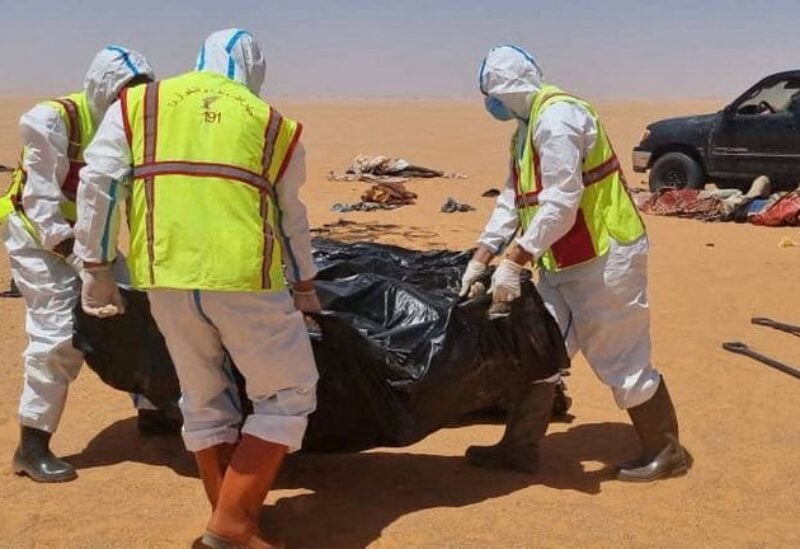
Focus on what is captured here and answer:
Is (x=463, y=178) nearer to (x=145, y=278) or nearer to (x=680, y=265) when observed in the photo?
(x=680, y=265)

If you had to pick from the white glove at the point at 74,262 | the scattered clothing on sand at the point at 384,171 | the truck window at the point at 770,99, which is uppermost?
the white glove at the point at 74,262

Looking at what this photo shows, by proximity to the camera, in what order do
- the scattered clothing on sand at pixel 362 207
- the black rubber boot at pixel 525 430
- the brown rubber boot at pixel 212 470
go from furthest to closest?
the scattered clothing on sand at pixel 362 207
the black rubber boot at pixel 525 430
the brown rubber boot at pixel 212 470

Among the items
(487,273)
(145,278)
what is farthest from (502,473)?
(145,278)

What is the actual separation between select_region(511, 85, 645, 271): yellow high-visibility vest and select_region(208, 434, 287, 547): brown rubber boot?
4.43 ft

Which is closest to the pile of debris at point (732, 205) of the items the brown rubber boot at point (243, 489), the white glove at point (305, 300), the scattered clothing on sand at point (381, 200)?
the scattered clothing on sand at point (381, 200)

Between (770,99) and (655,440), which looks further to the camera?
(770,99)

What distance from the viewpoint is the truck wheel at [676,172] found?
13.1 metres

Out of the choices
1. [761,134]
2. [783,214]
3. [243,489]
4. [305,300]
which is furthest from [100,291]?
[761,134]

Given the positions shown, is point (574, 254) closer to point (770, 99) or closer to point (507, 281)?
point (507, 281)

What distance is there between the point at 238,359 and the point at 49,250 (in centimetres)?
121

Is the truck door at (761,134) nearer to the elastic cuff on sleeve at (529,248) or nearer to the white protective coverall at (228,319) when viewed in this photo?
the elastic cuff on sleeve at (529,248)

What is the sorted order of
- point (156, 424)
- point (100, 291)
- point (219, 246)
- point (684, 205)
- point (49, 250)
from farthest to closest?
point (684, 205) < point (156, 424) < point (49, 250) < point (100, 291) < point (219, 246)

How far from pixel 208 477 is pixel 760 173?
34.8 feet

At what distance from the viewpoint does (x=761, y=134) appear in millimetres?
12586
